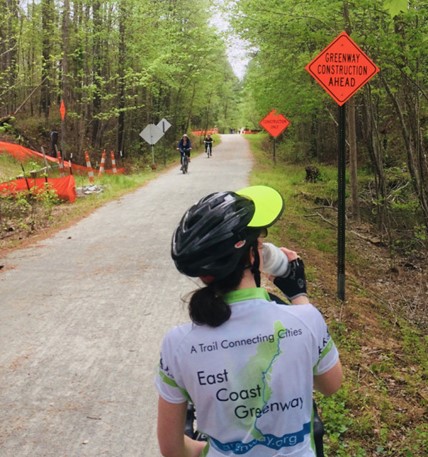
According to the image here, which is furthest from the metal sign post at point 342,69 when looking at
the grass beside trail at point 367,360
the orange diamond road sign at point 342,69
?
the grass beside trail at point 367,360

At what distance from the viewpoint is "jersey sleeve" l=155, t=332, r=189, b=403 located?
1607 millimetres

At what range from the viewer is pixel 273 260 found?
178 cm

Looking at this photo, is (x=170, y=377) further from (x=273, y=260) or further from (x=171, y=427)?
(x=273, y=260)

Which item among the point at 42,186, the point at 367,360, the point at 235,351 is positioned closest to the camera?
the point at 235,351

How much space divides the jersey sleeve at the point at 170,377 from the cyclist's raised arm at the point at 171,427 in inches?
1.1

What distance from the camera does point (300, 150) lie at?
3186 cm

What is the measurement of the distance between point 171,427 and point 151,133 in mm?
22455

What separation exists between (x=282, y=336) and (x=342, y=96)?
17.2ft

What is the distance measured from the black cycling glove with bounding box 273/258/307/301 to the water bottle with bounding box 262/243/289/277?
52 millimetres

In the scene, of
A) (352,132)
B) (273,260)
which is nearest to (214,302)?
(273,260)

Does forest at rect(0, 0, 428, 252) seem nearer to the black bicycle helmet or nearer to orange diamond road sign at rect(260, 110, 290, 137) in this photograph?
orange diamond road sign at rect(260, 110, 290, 137)

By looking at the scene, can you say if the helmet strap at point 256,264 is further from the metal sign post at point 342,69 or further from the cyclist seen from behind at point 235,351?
the metal sign post at point 342,69

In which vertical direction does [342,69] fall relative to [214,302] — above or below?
above

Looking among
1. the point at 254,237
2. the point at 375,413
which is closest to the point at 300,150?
the point at 375,413
